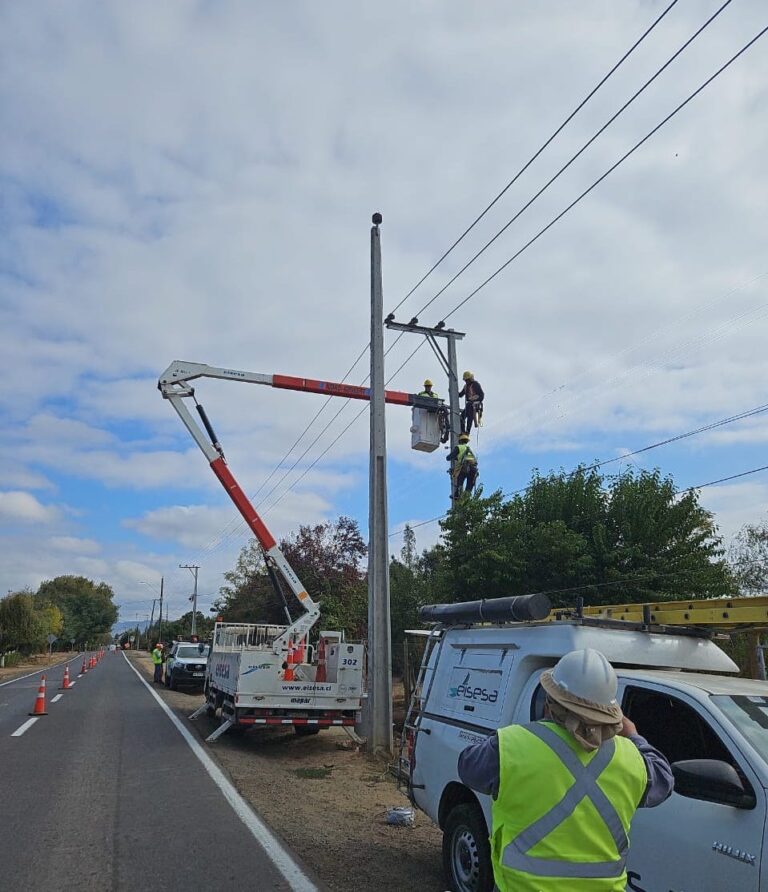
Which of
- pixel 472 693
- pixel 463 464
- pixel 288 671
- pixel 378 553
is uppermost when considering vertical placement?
pixel 463 464

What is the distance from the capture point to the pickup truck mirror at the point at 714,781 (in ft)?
11.2

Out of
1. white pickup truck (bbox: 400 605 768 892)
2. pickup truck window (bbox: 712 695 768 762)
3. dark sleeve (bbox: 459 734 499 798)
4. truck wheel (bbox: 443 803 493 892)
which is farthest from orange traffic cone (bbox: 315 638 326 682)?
dark sleeve (bbox: 459 734 499 798)

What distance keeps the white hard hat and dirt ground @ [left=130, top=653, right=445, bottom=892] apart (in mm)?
3979

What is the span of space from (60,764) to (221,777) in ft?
8.51

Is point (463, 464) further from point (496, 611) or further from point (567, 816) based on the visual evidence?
point (567, 816)

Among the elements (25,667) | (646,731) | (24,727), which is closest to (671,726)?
(646,731)

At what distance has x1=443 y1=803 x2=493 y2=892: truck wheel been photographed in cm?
491

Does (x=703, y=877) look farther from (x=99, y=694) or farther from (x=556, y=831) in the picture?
(x=99, y=694)

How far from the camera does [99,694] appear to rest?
24203mm

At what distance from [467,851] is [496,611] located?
1624mm

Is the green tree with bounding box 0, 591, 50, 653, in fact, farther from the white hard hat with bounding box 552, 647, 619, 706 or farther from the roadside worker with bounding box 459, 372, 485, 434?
the white hard hat with bounding box 552, 647, 619, 706

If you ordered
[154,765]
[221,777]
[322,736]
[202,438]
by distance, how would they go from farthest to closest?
[202,438] < [322,736] < [154,765] < [221,777]

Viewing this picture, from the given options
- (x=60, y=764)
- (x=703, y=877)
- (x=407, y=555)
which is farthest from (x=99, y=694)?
(x=407, y=555)

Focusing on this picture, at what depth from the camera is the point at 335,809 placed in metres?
8.38
